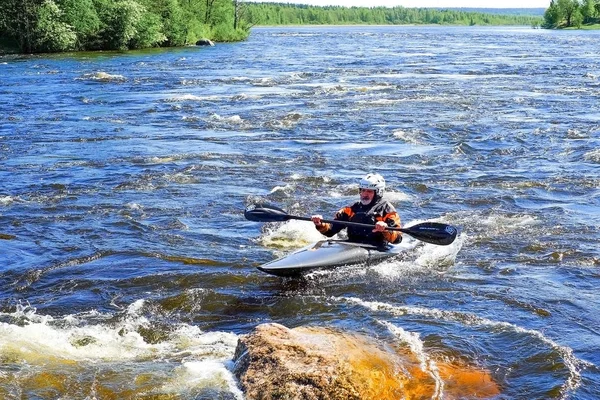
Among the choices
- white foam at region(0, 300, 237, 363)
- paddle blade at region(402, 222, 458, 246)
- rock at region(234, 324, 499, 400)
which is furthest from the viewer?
paddle blade at region(402, 222, 458, 246)

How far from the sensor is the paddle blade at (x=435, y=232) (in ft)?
29.3

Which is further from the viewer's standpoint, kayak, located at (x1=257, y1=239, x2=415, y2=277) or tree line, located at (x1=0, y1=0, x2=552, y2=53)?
tree line, located at (x1=0, y1=0, x2=552, y2=53)

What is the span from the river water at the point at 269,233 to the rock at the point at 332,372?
7.1 inches

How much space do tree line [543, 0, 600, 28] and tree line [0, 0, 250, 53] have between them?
57.8m

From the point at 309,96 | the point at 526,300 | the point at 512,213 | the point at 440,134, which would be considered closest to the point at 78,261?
the point at 526,300

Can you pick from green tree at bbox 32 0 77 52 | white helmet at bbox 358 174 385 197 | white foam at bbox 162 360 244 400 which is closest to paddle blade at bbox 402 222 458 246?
white helmet at bbox 358 174 385 197

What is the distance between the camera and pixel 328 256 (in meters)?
8.70

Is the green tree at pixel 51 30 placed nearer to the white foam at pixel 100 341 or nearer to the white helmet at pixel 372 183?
the white helmet at pixel 372 183

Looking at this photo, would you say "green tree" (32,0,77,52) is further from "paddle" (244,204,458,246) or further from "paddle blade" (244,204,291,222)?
"paddle" (244,204,458,246)

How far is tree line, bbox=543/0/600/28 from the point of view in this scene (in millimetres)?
94500

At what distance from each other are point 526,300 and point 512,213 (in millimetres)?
3555

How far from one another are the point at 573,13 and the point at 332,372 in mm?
98928

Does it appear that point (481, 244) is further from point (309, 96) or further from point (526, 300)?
point (309, 96)

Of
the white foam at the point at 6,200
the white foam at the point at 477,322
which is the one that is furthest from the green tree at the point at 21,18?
the white foam at the point at 477,322
